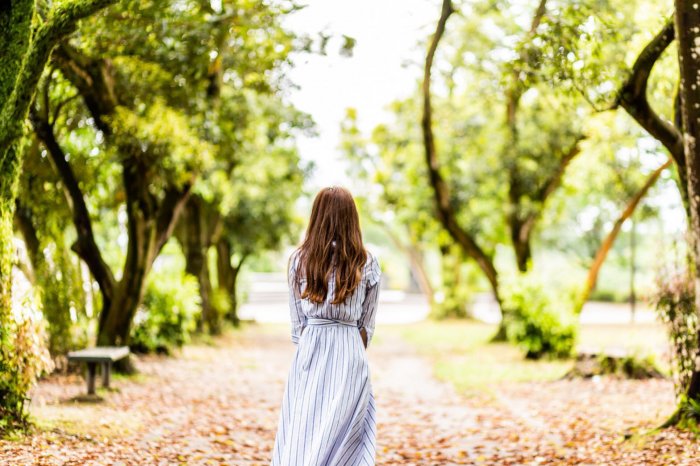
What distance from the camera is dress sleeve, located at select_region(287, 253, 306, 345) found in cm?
461

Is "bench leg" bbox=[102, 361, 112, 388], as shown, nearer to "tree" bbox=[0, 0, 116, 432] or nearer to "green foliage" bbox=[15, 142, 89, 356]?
"green foliage" bbox=[15, 142, 89, 356]

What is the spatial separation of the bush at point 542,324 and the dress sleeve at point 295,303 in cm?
1270

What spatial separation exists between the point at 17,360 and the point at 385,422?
15.9 feet

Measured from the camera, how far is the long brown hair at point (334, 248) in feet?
A: 14.7

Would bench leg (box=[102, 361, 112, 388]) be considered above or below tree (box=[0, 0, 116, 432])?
below

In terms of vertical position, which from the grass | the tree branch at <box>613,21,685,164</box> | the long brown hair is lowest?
the grass

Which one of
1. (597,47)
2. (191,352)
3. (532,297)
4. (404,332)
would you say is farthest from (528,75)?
(404,332)

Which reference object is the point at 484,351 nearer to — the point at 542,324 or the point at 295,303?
the point at 542,324

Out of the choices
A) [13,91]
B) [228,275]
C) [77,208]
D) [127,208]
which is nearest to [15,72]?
[13,91]

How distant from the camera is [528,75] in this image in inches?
368

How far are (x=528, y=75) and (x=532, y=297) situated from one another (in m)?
8.76

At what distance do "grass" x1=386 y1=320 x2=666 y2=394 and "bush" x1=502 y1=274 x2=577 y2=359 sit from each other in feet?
1.26

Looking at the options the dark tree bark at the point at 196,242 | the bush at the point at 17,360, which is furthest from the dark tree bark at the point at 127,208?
the dark tree bark at the point at 196,242

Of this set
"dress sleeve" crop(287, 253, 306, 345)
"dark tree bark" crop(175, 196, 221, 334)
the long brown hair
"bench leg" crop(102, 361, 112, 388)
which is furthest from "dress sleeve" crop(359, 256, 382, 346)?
"dark tree bark" crop(175, 196, 221, 334)
